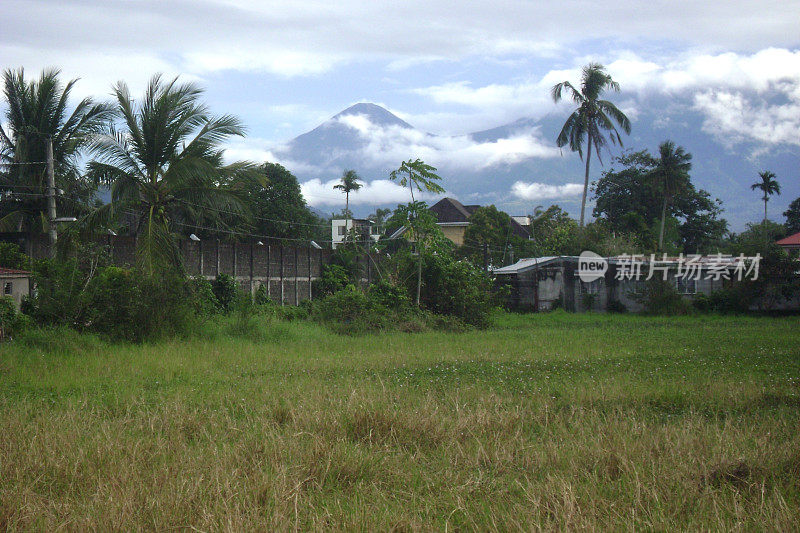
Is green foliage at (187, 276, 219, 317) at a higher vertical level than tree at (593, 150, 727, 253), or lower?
lower

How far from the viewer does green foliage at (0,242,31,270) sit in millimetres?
17609

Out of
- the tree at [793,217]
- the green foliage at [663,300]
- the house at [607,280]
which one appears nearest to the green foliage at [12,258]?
the house at [607,280]

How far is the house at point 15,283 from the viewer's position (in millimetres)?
14852

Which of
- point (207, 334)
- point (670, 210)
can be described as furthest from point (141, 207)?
point (670, 210)

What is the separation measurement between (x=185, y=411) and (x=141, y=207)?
10.8 metres

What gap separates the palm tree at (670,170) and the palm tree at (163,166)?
115ft

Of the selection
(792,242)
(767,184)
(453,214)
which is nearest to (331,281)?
(792,242)

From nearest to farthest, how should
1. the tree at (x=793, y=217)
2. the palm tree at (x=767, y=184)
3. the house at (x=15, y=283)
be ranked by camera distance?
the house at (x=15, y=283) → the tree at (x=793, y=217) → the palm tree at (x=767, y=184)

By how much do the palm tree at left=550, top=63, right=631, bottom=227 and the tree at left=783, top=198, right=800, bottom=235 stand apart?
28113 mm

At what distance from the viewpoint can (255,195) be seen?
1519 inches

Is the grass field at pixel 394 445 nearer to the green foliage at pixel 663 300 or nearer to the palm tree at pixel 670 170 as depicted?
the green foliage at pixel 663 300

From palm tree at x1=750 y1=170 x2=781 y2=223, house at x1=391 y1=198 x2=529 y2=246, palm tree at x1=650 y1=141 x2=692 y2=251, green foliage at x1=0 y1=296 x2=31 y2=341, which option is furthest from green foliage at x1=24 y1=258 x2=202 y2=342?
palm tree at x1=750 y1=170 x2=781 y2=223

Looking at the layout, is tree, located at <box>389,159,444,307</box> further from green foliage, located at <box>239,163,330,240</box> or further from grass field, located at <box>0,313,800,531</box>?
green foliage, located at <box>239,163,330,240</box>

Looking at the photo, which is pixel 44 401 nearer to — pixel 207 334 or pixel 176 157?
pixel 207 334
